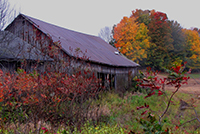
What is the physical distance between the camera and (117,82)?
14297 mm

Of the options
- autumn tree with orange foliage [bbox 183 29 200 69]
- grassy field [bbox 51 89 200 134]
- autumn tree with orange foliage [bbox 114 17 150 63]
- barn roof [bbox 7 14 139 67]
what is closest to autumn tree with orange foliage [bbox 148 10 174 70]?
autumn tree with orange foliage [bbox 114 17 150 63]

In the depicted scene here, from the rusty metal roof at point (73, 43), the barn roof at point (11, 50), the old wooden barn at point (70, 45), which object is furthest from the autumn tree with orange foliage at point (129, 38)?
the barn roof at point (11, 50)

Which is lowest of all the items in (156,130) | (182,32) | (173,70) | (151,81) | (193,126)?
(193,126)

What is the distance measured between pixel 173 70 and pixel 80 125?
11.3 ft

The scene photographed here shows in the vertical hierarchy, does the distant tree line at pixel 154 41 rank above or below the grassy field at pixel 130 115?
above

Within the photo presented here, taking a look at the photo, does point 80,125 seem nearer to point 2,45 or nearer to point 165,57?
point 2,45

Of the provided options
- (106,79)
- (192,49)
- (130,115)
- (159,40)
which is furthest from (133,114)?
(192,49)

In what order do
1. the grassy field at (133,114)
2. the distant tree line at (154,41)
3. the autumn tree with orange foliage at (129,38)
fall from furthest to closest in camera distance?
the distant tree line at (154,41) → the autumn tree with orange foliage at (129,38) → the grassy field at (133,114)

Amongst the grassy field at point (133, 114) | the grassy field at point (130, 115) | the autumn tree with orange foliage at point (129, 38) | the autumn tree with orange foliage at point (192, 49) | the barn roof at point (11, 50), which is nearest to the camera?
the grassy field at point (130, 115)

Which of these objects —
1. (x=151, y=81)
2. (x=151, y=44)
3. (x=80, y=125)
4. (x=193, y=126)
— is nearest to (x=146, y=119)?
(x=151, y=81)

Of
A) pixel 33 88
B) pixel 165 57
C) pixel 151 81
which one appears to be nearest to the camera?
pixel 151 81

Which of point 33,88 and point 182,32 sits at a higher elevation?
point 182,32

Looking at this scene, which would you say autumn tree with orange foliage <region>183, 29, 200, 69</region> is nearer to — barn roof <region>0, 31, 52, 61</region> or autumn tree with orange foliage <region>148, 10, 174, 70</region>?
autumn tree with orange foliage <region>148, 10, 174, 70</region>

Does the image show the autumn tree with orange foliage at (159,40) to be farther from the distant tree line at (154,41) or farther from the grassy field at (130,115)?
the grassy field at (130,115)
